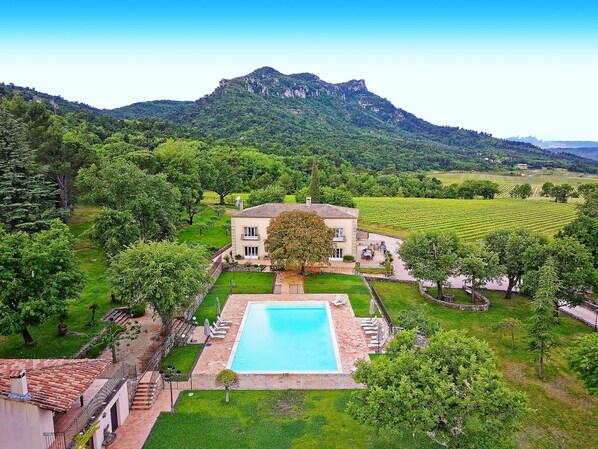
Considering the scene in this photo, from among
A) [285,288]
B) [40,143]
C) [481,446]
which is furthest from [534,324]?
[40,143]

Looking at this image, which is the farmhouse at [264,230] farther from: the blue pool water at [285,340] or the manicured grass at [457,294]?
the blue pool water at [285,340]

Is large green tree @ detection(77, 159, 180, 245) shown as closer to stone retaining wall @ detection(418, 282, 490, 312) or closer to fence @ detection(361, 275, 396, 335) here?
fence @ detection(361, 275, 396, 335)

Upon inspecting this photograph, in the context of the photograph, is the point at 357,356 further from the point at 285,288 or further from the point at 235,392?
the point at 285,288

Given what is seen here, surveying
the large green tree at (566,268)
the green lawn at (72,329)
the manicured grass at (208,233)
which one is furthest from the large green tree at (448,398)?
the manicured grass at (208,233)

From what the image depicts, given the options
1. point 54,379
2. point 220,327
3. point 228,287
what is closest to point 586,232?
point 228,287

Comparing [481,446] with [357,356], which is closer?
[481,446]
